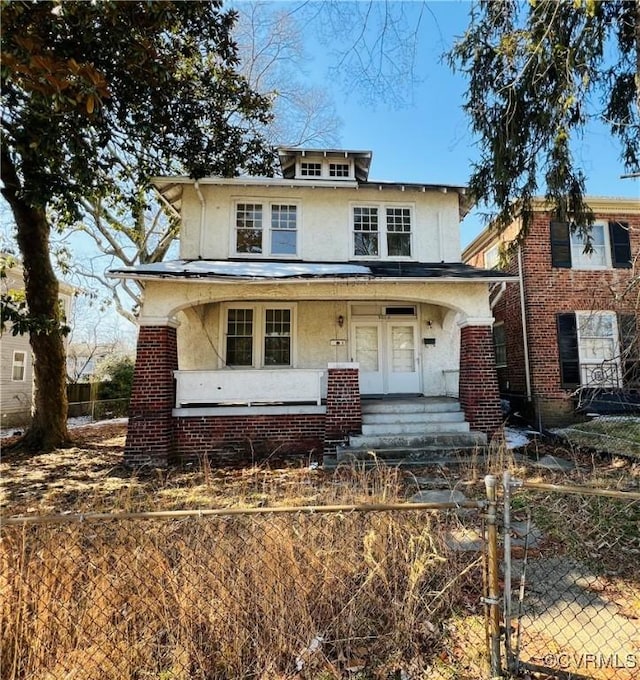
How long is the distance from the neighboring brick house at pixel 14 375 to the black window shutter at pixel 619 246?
18648 millimetres

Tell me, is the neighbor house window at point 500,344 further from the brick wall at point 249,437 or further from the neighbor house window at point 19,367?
the neighbor house window at point 19,367

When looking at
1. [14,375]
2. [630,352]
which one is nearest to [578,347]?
[630,352]

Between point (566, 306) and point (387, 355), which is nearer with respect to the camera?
point (387, 355)

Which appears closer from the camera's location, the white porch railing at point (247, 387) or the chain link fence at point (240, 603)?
the chain link fence at point (240, 603)

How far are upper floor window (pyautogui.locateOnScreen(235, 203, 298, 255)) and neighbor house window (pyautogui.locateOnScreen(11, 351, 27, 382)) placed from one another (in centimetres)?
1249

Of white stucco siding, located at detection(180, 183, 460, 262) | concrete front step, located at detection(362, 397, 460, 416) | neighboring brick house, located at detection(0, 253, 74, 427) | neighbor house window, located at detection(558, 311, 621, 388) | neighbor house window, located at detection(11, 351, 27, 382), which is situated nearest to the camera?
concrete front step, located at detection(362, 397, 460, 416)

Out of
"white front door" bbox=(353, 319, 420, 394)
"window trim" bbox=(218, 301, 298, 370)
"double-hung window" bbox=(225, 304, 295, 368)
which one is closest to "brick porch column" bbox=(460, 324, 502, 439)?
"white front door" bbox=(353, 319, 420, 394)

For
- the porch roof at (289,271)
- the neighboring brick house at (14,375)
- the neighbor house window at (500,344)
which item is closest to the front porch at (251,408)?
the porch roof at (289,271)

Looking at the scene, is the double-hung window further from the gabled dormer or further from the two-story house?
the gabled dormer

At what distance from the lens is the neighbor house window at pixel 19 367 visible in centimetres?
1682

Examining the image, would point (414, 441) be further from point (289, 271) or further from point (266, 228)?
point (266, 228)

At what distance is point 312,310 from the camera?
1123 cm

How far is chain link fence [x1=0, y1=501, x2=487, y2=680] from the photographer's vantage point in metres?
2.42

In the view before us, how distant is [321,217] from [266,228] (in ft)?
5.04
